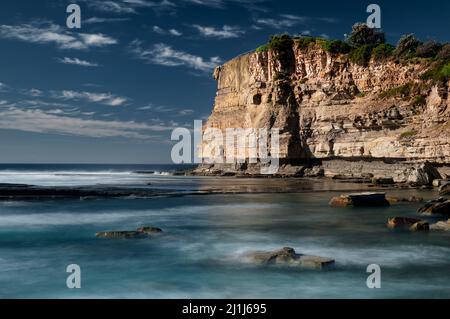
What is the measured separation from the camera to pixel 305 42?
51250 mm

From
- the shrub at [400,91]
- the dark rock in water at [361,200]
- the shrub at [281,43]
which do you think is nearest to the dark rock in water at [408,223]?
the dark rock in water at [361,200]

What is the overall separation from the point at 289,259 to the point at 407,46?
134 feet

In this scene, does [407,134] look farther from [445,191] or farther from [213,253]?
[213,253]

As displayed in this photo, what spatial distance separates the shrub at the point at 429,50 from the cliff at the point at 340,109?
2266mm

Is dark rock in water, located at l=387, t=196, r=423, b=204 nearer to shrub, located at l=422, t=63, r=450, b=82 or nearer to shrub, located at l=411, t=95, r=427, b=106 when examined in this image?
shrub, located at l=411, t=95, r=427, b=106

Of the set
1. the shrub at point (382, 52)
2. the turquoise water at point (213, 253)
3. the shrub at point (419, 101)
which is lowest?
the turquoise water at point (213, 253)

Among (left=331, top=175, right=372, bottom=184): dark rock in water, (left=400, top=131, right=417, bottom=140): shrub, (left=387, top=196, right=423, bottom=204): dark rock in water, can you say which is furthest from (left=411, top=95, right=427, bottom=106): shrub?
(left=387, top=196, right=423, bottom=204): dark rock in water

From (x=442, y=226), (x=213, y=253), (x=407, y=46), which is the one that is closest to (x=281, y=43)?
(x=407, y=46)

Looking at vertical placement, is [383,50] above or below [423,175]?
above

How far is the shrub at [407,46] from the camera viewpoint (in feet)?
144

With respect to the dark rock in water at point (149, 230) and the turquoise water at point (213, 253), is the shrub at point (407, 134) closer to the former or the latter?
the turquoise water at point (213, 253)

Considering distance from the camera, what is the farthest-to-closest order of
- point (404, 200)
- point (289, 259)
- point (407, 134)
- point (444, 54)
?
point (444, 54)
point (407, 134)
point (404, 200)
point (289, 259)

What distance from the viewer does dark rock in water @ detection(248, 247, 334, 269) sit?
9656 millimetres

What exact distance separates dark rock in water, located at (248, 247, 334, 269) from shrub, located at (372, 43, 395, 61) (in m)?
38.1
